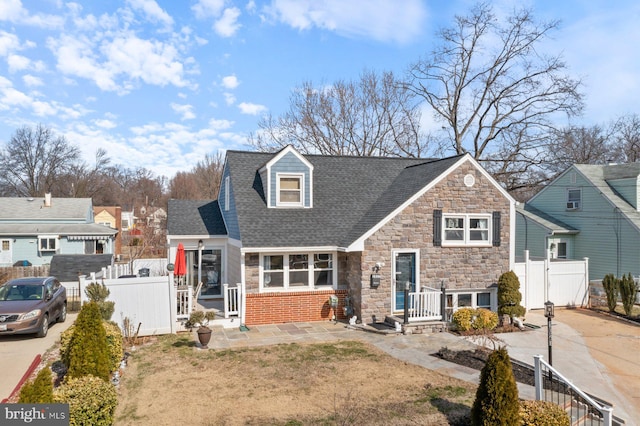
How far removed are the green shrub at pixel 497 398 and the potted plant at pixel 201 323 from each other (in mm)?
7277

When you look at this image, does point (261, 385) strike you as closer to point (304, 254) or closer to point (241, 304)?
point (241, 304)

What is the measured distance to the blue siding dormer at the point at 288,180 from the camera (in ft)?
52.9

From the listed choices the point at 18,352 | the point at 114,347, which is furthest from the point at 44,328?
the point at 114,347

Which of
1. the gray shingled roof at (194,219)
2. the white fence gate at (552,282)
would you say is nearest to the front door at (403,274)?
the white fence gate at (552,282)

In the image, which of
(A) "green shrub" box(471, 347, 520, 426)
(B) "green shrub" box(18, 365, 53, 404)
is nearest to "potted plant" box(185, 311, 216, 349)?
(B) "green shrub" box(18, 365, 53, 404)

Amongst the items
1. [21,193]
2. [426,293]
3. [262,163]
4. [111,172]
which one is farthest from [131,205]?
[426,293]

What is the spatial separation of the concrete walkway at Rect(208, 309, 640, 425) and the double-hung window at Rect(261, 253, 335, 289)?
1377mm

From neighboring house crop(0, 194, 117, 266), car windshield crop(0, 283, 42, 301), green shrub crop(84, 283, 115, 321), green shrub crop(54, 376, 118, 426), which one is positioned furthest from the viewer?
neighboring house crop(0, 194, 117, 266)

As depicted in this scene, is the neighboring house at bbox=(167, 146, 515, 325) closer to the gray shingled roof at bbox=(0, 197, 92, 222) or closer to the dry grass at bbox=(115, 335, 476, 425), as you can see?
the dry grass at bbox=(115, 335, 476, 425)

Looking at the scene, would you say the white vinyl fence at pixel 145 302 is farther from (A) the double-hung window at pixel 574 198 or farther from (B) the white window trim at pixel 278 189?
(A) the double-hung window at pixel 574 198

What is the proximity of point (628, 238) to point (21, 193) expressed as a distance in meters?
60.7

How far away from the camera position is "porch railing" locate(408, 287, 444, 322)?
14180mm

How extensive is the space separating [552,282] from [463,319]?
20.4 ft

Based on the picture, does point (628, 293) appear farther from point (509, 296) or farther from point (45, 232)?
point (45, 232)
